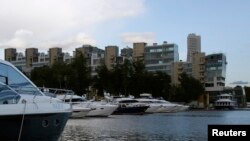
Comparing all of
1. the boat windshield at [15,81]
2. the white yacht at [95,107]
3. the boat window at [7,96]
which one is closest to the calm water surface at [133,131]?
the boat windshield at [15,81]

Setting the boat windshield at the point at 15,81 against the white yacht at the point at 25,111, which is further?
the boat windshield at the point at 15,81

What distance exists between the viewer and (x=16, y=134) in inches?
679

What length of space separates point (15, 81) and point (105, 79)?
100 metres

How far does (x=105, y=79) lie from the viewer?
121250 millimetres

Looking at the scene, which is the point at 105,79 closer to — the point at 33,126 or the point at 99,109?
the point at 99,109

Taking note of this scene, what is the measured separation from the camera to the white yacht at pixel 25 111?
16886mm

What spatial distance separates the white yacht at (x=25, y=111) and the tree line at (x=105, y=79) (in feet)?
272

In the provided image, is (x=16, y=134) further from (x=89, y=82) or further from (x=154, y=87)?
(x=154, y=87)

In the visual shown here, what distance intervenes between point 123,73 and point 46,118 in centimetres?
10353

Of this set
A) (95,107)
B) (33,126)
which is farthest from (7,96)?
(95,107)

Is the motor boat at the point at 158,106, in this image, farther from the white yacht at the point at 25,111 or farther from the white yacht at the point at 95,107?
the white yacht at the point at 25,111

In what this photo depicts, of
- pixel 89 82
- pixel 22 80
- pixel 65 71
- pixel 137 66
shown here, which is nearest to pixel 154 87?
pixel 137 66

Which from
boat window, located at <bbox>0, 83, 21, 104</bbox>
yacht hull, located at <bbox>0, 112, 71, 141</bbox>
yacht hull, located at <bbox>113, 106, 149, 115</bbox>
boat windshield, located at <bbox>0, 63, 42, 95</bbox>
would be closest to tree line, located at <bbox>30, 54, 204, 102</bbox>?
yacht hull, located at <bbox>113, 106, 149, 115</bbox>

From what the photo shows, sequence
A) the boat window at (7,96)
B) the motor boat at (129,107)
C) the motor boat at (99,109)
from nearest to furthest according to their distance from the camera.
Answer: the boat window at (7,96) → the motor boat at (99,109) → the motor boat at (129,107)
